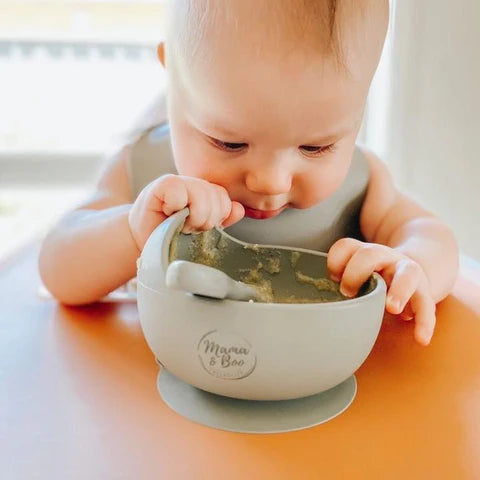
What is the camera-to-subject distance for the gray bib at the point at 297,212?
702 mm

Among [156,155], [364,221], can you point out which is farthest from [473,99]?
[156,155]

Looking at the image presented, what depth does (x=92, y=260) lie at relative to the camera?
2.02 ft

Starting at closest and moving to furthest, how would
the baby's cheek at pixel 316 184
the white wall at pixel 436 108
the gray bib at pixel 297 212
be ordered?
1. the baby's cheek at pixel 316 184
2. the gray bib at pixel 297 212
3. the white wall at pixel 436 108

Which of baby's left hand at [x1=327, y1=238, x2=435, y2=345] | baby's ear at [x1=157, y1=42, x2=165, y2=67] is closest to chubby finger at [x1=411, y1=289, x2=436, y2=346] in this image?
baby's left hand at [x1=327, y1=238, x2=435, y2=345]

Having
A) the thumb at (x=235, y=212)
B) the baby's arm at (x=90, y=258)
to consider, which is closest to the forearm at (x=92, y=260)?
the baby's arm at (x=90, y=258)

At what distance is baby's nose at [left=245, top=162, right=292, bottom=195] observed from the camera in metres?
0.53

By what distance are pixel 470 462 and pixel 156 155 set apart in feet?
1.69

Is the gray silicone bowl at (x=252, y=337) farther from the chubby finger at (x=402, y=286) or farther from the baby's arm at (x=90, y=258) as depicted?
the baby's arm at (x=90, y=258)

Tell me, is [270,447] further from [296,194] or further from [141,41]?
[141,41]

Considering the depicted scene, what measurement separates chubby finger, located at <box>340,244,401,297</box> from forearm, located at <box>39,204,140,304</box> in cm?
21

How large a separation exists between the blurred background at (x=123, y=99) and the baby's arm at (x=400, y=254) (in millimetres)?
271

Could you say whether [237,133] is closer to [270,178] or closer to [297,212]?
[270,178]

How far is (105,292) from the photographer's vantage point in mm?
624

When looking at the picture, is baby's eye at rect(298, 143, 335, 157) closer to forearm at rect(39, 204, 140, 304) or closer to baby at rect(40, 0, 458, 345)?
baby at rect(40, 0, 458, 345)
